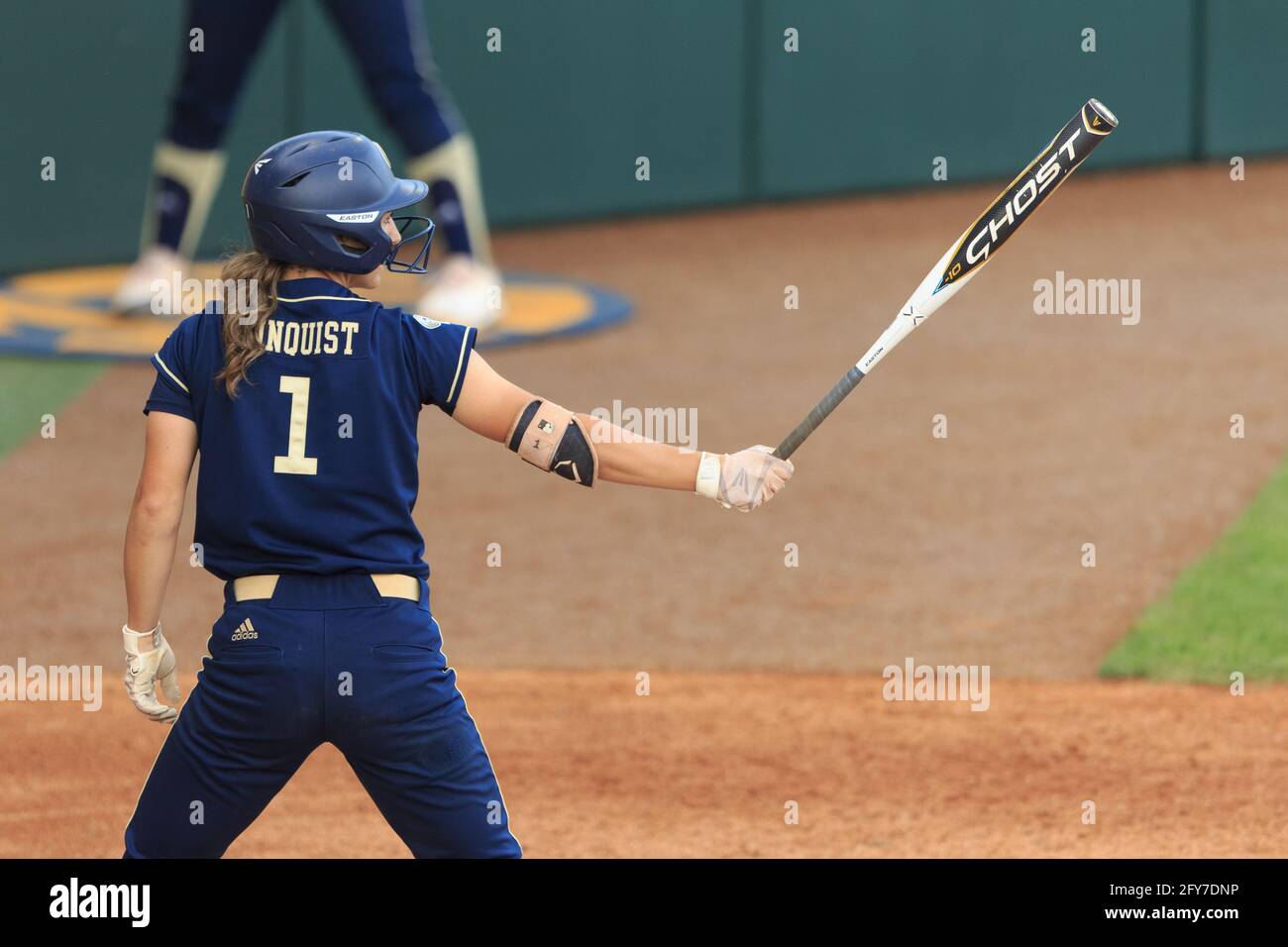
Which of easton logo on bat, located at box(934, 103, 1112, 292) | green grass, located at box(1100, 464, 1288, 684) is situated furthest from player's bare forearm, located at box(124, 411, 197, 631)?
green grass, located at box(1100, 464, 1288, 684)

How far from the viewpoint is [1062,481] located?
8430 millimetres

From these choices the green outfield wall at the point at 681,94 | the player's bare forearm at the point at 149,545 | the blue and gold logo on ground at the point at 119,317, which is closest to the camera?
the player's bare forearm at the point at 149,545

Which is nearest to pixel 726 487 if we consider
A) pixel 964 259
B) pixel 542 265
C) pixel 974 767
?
pixel 964 259

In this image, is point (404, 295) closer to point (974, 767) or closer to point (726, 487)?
point (974, 767)

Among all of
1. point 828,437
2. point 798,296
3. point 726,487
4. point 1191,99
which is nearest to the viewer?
point 726,487

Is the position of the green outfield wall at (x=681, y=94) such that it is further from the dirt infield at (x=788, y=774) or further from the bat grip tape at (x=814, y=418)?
the bat grip tape at (x=814, y=418)

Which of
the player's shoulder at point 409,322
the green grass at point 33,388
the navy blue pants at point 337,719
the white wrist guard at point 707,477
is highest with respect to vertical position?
the green grass at point 33,388

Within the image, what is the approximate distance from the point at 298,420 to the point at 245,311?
236mm

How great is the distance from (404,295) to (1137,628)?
5277mm

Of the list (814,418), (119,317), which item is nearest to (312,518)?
(814,418)

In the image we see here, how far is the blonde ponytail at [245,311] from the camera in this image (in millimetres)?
3777

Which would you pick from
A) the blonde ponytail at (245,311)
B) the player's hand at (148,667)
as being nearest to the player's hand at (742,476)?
the blonde ponytail at (245,311)

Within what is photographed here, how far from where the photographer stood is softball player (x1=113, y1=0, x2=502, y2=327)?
395 inches

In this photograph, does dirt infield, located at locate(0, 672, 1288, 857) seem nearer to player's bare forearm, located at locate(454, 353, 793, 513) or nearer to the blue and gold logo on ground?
player's bare forearm, located at locate(454, 353, 793, 513)
